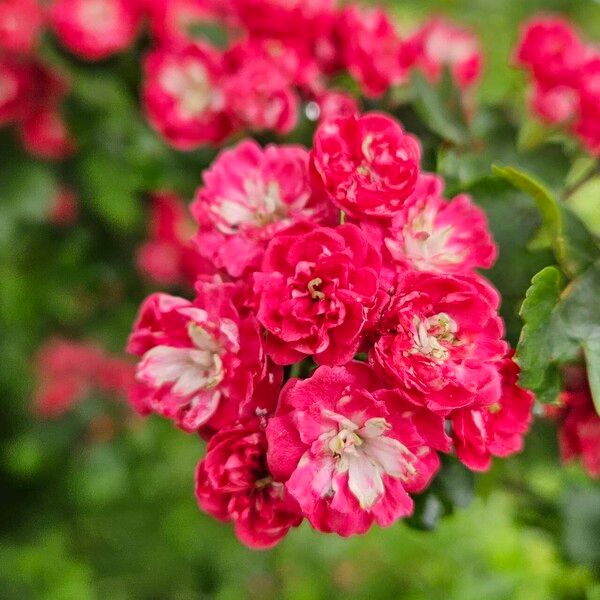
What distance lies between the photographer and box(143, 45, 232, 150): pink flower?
2.78 feet

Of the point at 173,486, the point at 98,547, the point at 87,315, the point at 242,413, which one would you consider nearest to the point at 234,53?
the point at 242,413

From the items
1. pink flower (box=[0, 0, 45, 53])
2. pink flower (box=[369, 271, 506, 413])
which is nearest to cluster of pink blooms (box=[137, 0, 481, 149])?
pink flower (box=[0, 0, 45, 53])

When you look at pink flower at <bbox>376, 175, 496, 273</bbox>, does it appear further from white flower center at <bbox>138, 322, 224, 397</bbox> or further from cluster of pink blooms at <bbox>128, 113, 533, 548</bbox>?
white flower center at <bbox>138, 322, 224, 397</bbox>

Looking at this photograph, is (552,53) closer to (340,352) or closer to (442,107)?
(442,107)

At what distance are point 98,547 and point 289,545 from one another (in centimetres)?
38

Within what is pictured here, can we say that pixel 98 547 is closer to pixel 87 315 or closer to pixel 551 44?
pixel 87 315

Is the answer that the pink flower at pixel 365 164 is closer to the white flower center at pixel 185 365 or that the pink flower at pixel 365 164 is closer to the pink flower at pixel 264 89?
the white flower center at pixel 185 365

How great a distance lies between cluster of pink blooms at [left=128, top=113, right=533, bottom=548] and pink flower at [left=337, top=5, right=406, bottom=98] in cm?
28

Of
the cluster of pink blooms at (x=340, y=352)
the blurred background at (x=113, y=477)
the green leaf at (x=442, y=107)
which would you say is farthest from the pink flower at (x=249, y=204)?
the blurred background at (x=113, y=477)

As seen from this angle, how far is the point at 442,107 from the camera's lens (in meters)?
0.78

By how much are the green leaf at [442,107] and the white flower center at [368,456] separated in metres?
0.37

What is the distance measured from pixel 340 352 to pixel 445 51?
1.95 feet

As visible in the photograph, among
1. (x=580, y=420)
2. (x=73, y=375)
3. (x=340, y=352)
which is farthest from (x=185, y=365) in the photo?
(x=73, y=375)

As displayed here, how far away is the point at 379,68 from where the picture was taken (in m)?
0.79
